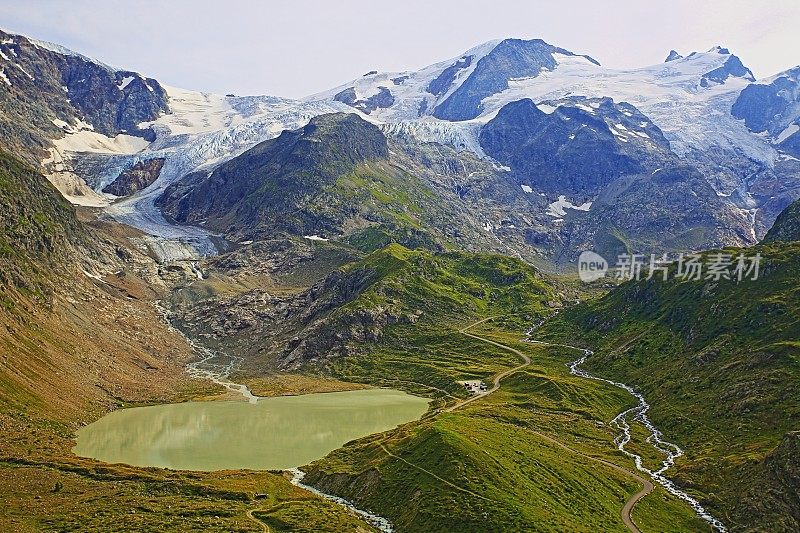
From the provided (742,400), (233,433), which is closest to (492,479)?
(742,400)

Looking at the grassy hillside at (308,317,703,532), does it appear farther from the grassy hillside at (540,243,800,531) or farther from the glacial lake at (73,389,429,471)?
the glacial lake at (73,389,429,471)

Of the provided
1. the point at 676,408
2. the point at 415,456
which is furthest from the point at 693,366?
the point at 415,456

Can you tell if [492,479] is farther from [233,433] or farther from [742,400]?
[233,433]

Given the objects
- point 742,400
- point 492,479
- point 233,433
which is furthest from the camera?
point 233,433

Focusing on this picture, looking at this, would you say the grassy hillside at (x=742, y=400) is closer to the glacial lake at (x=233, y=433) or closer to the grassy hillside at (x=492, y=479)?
the grassy hillside at (x=492, y=479)

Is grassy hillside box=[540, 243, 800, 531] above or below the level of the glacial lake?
above

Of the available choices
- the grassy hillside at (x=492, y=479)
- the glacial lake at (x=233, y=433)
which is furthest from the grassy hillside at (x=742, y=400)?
the glacial lake at (x=233, y=433)

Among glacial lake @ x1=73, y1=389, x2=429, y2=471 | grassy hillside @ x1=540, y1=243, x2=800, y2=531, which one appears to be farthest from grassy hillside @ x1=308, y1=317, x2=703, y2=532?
glacial lake @ x1=73, y1=389, x2=429, y2=471

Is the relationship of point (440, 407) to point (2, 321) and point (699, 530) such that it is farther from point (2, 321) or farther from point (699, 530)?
point (2, 321)
